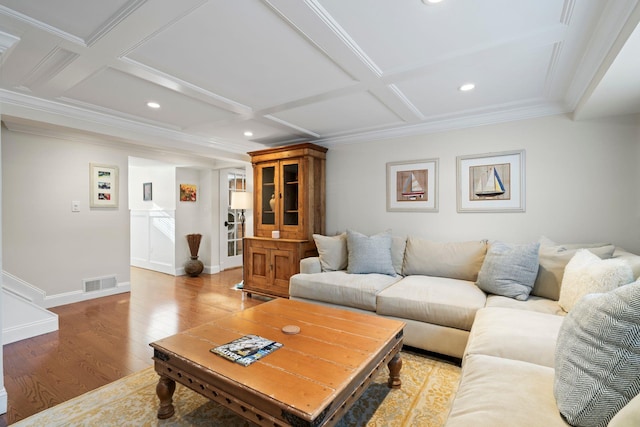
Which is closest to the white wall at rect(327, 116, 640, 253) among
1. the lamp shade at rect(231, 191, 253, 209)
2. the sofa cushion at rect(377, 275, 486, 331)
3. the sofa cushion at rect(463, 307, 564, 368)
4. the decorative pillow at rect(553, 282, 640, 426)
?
the sofa cushion at rect(377, 275, 486, 331)

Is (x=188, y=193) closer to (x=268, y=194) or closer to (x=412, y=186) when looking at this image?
(x=268, y=194)

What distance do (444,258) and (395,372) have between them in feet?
4.85

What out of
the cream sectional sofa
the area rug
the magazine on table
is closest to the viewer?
the cream sectional sofa

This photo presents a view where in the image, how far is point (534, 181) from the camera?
3.05 meters

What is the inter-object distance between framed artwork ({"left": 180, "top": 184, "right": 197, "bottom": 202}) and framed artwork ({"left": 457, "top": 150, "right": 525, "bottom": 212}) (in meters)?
4.77

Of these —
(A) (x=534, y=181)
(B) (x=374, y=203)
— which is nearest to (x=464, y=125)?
(A) (x=534, y=181)

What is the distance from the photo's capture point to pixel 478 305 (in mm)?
2314

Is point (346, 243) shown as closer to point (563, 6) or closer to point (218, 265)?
point (563, 6)

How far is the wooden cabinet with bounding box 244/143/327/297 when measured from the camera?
13.1 ft

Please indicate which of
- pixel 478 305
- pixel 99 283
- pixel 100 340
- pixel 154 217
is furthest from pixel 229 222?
pixel 478 305

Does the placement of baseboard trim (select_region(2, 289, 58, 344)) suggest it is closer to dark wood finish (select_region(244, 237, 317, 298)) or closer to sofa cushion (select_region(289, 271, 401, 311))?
dark wood finish (select_region(244, 237, 317, 298))

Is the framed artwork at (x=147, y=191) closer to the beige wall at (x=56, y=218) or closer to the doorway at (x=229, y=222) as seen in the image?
the doorway at (x=229, y=222)

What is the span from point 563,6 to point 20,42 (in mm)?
3093

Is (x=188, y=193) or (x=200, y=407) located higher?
(x=188, y=193)
